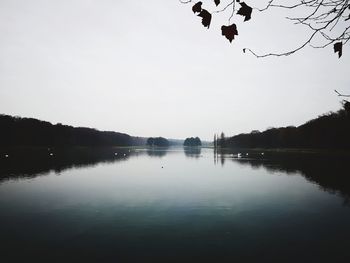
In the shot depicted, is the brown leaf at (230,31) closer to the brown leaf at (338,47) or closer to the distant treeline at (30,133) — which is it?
the brown leaf at (338,47)

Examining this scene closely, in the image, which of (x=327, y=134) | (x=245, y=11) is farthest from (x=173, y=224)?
(x=327, y=134)

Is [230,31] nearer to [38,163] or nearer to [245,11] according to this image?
[245,11]

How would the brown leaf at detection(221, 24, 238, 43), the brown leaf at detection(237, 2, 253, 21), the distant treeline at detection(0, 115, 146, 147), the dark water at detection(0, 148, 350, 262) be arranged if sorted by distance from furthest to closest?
the distant treeline at detection(0, 115, 146, 147)
the dark water at detection(0, 148, 350, 262)
the brown leaf at detection(221, 24, 238, 43)
the brown leaf at detection(237, 2, 253, 21)

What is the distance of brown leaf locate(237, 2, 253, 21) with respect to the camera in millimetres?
4051

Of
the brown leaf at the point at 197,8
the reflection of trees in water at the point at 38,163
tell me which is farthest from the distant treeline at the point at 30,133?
the brown leaf at the point at 197,8

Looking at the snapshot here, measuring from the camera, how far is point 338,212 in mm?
22719

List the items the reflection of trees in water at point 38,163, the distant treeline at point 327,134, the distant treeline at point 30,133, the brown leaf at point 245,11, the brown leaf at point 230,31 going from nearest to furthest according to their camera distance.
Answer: the brown leaf at point 245,11, the brown leaf at point 230,31, the reflection of trees in water at point 38,163, the distant treeline at point 327,134, the distant treeline at point 30,133

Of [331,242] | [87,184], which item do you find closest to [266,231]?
[331,242]

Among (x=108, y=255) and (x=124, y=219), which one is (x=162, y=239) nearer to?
(x=108, y=255)

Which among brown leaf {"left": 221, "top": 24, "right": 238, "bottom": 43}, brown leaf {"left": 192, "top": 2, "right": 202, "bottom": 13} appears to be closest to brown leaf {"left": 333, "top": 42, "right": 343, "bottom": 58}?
brown leaf {"left": 221, "top": 24, "right": 238, "bottom": 43}

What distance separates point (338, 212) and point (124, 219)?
56.5ft

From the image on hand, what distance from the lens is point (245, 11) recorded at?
161 inches

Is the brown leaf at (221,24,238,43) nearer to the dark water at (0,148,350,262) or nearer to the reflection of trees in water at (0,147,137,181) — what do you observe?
the dark water at (0,148,350,262)

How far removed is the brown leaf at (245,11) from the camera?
4051 millimetres
